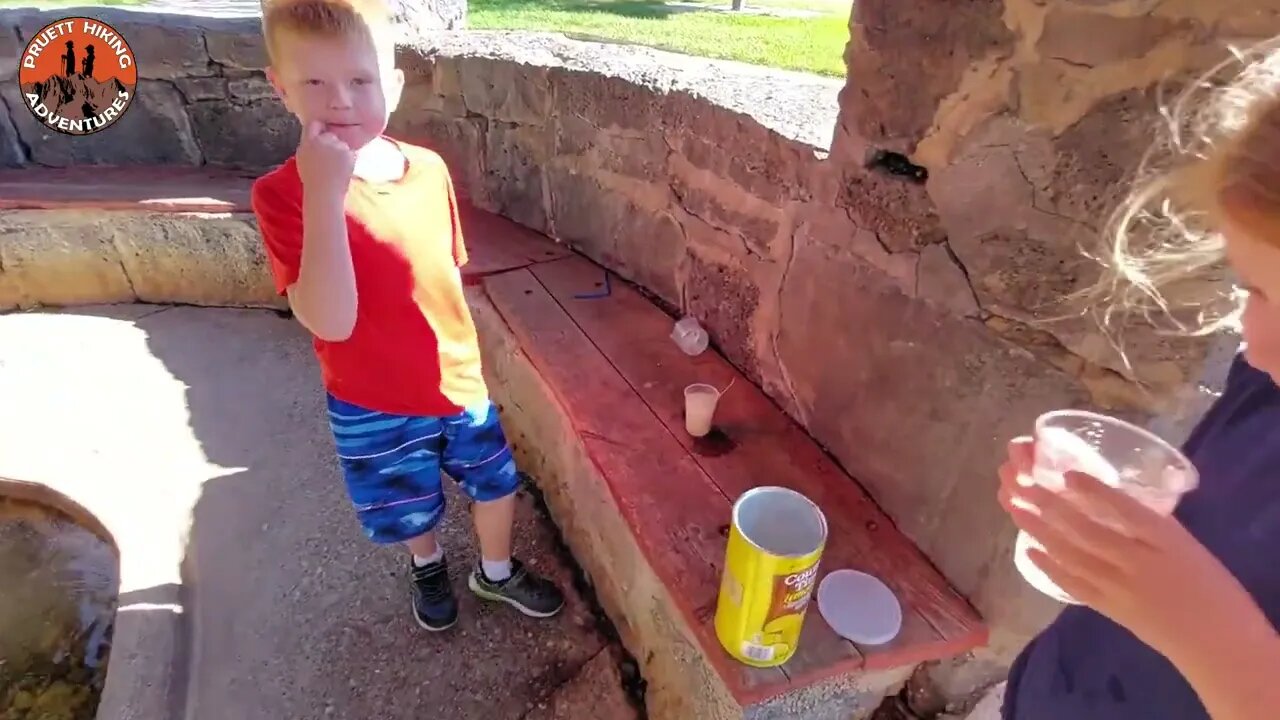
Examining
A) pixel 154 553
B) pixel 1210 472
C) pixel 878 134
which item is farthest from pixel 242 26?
pixel 1210 472

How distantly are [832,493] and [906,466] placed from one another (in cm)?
20

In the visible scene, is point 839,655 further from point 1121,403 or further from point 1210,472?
Answer: point 1210,472

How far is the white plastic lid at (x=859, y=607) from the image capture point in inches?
57.7

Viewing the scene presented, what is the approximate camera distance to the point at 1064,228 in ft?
3.93


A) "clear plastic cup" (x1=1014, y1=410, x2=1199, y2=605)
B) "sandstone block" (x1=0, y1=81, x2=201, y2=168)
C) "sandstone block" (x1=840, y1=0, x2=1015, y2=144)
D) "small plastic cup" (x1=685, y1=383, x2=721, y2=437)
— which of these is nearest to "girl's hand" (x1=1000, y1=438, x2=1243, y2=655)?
"clear plastic cup" (x1=1014, y1=410, x2=1199, y2=605)

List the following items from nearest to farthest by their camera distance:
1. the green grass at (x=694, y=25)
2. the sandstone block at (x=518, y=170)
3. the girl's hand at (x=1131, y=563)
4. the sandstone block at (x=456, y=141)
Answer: the girl's hand at (x=1131, y=563) → the sandstone block at (x=518, y=170) → the sandstone block at (x=456, y=141) → the green grass at (x=694, y=25)

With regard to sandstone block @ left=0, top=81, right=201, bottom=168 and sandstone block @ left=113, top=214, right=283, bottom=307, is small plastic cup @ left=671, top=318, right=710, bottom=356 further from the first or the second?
sandstone block @ left=0, top=81, right=201, bottom=168

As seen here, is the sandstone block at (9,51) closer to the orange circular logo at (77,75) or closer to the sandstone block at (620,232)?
the orange circular logo at (77,75)

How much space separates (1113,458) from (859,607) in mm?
686

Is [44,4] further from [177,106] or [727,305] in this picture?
[727,305]

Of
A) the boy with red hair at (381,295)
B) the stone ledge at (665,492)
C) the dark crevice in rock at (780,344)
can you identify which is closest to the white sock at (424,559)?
the boy with red hair at (381,295)

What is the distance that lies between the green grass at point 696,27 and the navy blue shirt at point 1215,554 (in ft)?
9.60

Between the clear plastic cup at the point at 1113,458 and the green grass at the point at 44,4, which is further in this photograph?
the green grass at the point at 44,4

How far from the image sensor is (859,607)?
59.7 inches
